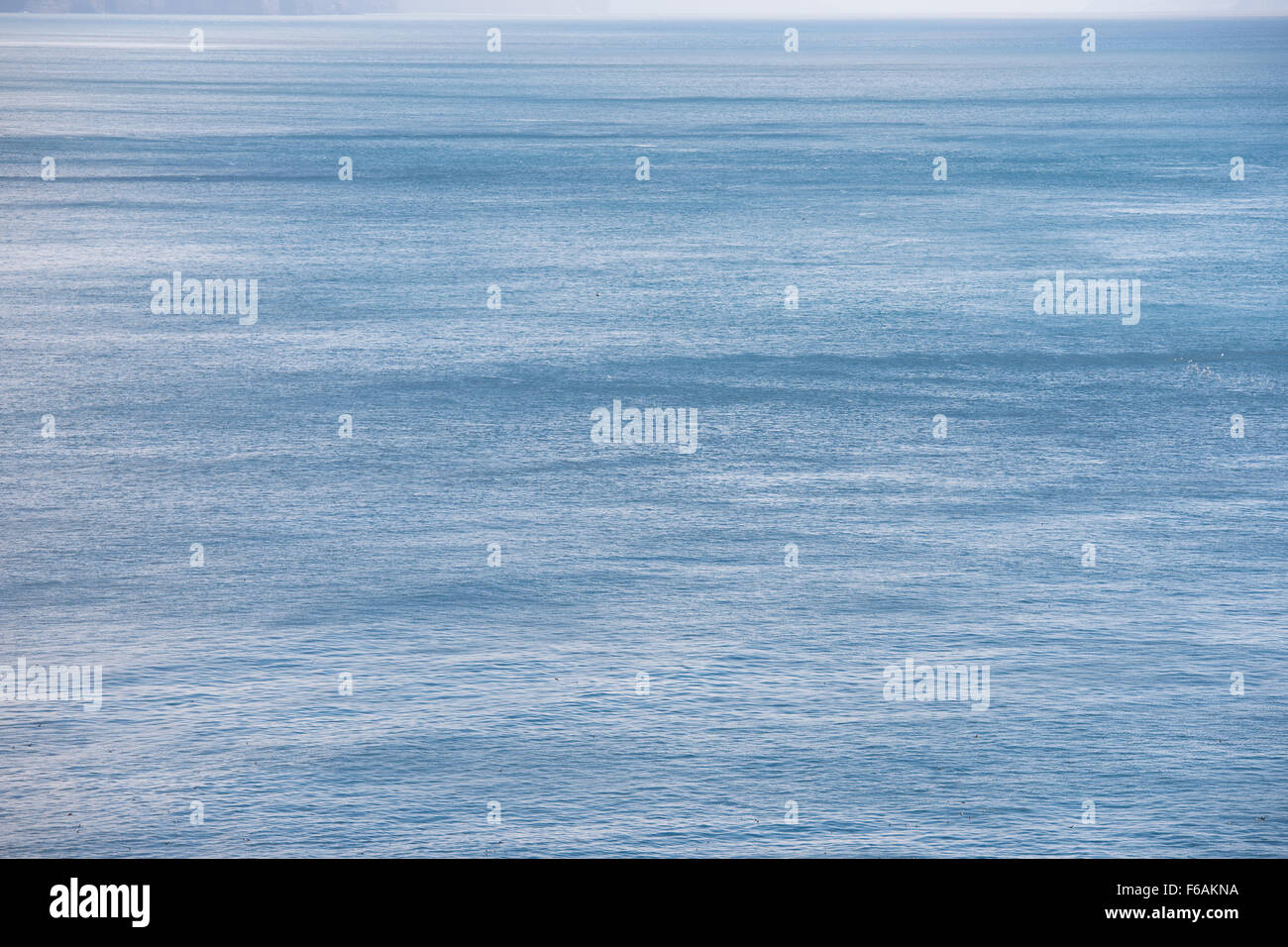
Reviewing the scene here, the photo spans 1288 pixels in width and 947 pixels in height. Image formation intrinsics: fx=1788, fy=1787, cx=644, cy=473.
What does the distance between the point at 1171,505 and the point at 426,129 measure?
13717 centimetres

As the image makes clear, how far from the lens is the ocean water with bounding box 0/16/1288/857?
127 feet

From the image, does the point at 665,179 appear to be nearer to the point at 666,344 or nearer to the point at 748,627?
the point at 666,344

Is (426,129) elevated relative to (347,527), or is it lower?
elevated

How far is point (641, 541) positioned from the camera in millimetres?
55031

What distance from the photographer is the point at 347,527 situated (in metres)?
56.8

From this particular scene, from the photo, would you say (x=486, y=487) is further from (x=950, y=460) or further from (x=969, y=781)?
(x=969, y=781)

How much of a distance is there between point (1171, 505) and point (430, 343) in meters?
36.6

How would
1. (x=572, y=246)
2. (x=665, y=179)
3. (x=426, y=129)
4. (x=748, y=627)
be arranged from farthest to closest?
(x=426, y=129), (x=665, y=179), (x=572, y=246), (x=748, y=627)

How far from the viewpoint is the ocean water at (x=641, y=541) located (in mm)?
38625

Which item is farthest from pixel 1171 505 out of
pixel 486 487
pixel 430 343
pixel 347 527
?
pixel 430 343

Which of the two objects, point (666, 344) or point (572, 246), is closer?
point (666, 344)

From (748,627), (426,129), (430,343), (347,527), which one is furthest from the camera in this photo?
(426,129)

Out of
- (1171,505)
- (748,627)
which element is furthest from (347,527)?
(1171,505)
